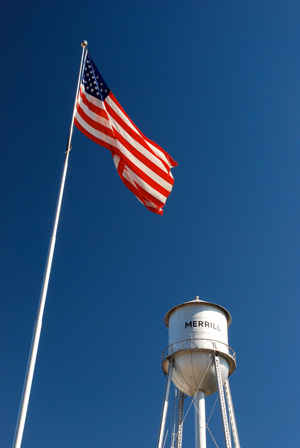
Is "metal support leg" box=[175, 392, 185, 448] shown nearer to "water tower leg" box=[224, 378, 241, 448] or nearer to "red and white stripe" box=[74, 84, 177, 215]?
"water tower leg" box=[224, 378, 241, 448]

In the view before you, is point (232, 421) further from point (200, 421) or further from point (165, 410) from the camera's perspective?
point (165, 410)

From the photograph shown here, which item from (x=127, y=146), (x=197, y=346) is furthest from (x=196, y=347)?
(x=127, y=146)

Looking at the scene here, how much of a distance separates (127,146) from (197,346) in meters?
11.7

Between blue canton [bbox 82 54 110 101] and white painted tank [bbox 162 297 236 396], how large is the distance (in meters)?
13.0

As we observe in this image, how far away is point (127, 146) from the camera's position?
1364 centimetres

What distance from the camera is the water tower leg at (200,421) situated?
2081 cm

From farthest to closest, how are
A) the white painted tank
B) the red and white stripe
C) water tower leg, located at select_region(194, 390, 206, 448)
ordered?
the white painted tank < water tower leg, located at select_region(194, 390, 206, 448) < the red and white stripe

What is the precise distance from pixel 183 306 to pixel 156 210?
10690 millimetres

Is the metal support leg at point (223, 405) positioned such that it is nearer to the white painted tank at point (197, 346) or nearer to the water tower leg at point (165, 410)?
the white painted tank at point (197, 346)

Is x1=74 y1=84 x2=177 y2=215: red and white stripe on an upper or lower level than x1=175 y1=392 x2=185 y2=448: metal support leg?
upper

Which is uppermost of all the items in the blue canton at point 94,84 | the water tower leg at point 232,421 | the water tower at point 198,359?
the blue canton at point 94,84

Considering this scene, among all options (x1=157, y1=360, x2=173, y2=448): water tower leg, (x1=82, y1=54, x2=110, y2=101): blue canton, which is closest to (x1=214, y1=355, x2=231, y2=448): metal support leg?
(x1=157, y1=360, x2=173, y2=448): water tower leg

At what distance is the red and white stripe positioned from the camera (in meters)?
13.2

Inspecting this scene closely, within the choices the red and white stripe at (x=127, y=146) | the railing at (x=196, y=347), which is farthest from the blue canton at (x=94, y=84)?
the railing at (x=196, y=347)
